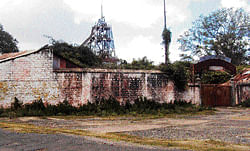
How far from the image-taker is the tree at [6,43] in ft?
121

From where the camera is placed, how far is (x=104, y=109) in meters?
14.5

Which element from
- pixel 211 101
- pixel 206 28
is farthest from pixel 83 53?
pixel 206 28

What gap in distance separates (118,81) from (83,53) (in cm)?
773

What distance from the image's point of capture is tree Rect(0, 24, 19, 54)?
1448 inches

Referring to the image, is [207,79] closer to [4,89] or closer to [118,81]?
[118,81]

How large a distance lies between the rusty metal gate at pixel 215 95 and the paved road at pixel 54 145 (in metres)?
13.7

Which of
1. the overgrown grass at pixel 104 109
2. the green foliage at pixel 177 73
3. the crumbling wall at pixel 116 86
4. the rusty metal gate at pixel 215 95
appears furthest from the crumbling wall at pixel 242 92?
the green foliage at pixel 177 73

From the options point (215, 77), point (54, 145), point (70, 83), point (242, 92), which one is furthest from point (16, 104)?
point (215, 77)

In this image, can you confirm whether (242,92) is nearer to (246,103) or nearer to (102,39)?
(246,103)

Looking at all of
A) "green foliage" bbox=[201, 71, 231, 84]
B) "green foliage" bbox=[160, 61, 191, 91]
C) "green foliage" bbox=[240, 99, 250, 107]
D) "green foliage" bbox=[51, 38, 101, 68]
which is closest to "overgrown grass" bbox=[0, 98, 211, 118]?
"green foliage" bbox=[160, 61, 191, 91]

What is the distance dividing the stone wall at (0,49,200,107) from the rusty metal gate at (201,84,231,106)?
2911 mm

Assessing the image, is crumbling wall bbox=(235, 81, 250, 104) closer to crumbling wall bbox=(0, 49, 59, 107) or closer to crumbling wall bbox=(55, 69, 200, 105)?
crumbling wall bbox=(55, 69, 200, 105)

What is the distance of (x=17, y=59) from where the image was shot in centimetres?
1373

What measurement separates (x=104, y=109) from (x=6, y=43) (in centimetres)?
2843
